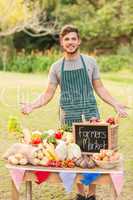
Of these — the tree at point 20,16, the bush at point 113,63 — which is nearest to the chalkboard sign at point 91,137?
the bush at point 113,63

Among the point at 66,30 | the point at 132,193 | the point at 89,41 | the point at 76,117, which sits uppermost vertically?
the point at 89,41

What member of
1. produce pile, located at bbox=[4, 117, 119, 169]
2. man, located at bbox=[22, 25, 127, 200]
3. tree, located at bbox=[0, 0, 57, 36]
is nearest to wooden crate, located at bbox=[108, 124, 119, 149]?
produce pile, located at bbox=[4, 117, 119, 169]

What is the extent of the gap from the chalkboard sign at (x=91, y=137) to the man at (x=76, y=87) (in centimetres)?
33

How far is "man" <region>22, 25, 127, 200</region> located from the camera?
4.71 m

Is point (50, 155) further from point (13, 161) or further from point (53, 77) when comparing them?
point (53, 77)

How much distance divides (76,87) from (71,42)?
387 mm

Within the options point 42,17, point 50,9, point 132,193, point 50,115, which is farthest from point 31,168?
point 50,9

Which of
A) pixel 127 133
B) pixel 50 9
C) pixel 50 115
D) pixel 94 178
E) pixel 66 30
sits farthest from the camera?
pixel 50 9

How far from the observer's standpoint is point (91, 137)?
444 cm

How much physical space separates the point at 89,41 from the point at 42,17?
124 inches

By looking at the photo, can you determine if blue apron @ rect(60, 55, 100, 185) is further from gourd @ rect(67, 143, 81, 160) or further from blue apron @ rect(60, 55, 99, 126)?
gourd @ rect(67, 143, 81, 160)

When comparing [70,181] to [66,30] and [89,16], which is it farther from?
[89,16]

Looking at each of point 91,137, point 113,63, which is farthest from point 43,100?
point 113,63

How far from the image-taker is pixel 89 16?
104 ft
